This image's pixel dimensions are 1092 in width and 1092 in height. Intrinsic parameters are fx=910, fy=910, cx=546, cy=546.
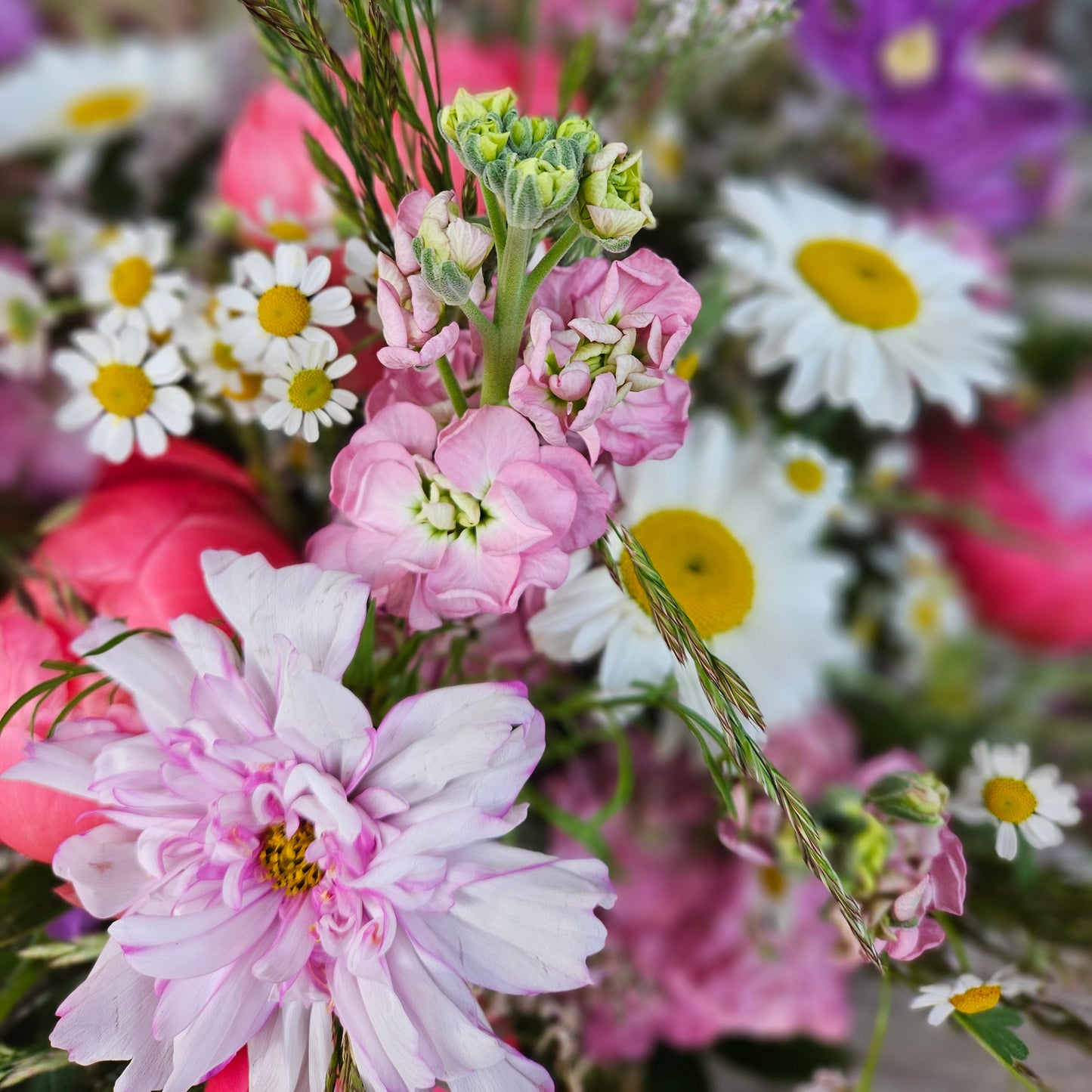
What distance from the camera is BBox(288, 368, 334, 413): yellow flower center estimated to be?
0.26 metres

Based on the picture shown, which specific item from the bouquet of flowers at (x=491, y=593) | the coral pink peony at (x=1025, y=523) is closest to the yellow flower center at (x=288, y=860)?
the bouquet of flowers at (x=491, y=593)

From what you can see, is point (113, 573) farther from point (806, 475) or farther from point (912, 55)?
point (912, 55)

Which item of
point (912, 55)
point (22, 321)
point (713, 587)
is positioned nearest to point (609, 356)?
point (713, 587)

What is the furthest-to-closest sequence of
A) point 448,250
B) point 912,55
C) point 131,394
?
point 912,55, point 131,394, point 448,250

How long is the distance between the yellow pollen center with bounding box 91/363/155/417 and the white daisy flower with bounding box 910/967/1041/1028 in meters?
0.30

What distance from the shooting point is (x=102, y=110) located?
0.56m

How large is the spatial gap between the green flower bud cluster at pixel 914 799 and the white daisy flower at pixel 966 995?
0.04 m

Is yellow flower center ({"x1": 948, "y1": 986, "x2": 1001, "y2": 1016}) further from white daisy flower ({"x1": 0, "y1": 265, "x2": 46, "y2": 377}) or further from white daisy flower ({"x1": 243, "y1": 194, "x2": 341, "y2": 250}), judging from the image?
white daisy flower ({"x1": 0, "y1": 265, "x2": 46, "y2": 377})

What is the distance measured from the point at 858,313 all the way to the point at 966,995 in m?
0.26

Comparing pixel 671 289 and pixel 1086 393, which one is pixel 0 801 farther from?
pixel 1086 393

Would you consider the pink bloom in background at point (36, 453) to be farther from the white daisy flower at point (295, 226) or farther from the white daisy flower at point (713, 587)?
the white daisy flower at point (713, 587)

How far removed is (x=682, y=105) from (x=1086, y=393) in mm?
342

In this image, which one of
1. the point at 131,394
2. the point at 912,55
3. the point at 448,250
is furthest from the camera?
the point at 912,55

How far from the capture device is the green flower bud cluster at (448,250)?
0.68 feet
